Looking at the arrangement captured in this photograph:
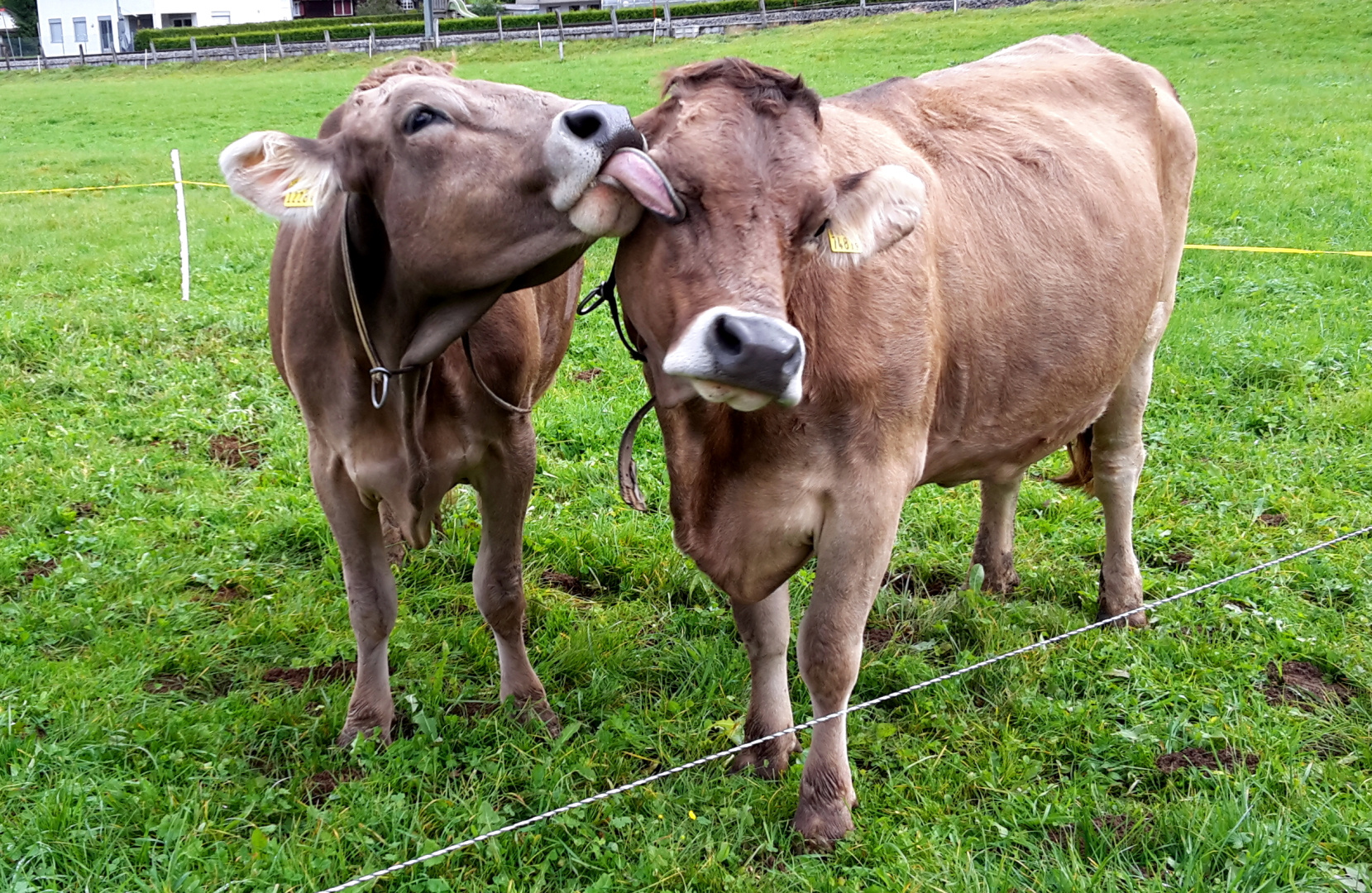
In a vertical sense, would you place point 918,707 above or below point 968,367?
below

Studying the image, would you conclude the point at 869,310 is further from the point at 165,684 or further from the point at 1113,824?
the point at 165,684

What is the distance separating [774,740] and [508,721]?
93 cm

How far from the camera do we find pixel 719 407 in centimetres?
299

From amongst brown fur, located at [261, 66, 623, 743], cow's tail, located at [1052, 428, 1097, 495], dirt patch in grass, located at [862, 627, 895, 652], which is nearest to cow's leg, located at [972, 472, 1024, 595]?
cow's tail, located at [1052, 428, 1097, 495]

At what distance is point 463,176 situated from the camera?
2670 mm

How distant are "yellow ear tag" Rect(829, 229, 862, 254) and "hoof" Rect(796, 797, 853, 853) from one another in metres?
1.65

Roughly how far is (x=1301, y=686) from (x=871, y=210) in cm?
254

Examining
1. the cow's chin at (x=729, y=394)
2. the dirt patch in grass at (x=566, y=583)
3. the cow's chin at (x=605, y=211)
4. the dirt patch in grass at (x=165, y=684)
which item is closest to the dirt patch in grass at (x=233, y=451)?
the dirt patch in grass at (x=165, y=684)

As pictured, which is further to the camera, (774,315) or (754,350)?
(774,315)

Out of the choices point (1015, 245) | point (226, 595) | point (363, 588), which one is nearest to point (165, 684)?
point (226, 595)

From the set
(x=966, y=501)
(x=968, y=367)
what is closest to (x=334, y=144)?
(x=968, y=367)

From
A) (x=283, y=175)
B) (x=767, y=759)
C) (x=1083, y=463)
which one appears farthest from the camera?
(x=1083, y=463)

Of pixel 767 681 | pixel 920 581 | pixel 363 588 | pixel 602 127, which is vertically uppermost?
pixel 602 127

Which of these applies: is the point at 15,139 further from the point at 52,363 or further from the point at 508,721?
the point at 508,721
